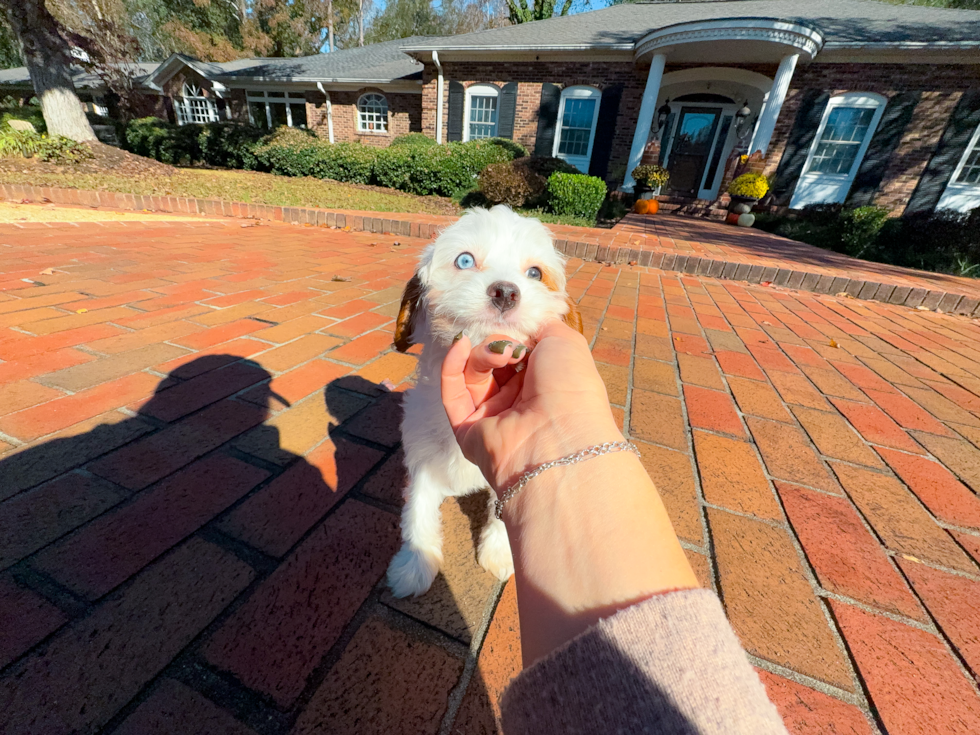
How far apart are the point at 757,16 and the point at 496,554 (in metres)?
18.6

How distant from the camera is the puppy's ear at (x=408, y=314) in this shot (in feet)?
5.44

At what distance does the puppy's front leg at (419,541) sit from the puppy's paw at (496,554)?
171 mm

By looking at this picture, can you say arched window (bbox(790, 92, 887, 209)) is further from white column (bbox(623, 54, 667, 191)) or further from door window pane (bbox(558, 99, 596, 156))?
door window pane (bbox(558, 99, 596, 156))

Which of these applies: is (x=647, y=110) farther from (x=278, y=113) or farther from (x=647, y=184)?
(x=278, y=113)

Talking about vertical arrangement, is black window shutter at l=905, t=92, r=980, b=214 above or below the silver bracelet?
above

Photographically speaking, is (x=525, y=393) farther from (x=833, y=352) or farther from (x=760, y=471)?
(x=833, y=352)

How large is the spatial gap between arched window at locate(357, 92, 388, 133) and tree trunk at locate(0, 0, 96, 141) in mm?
11594

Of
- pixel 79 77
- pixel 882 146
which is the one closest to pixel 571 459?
pixel 882 146

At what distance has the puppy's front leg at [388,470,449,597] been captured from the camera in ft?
4.48

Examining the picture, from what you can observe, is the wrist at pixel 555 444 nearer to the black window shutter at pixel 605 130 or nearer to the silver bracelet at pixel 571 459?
the silver bracelet at pixel 571 459

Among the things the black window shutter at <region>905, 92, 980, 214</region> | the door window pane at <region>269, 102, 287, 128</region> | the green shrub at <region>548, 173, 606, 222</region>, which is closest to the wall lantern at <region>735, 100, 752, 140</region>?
the black window shutter at <region>905, 92, 980, 214</region>

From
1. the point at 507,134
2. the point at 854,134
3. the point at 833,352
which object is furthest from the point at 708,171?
the point at 833,352

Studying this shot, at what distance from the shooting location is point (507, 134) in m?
16.1

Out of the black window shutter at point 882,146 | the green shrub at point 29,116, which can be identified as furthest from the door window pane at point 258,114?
the black window shutter at point 882,146
